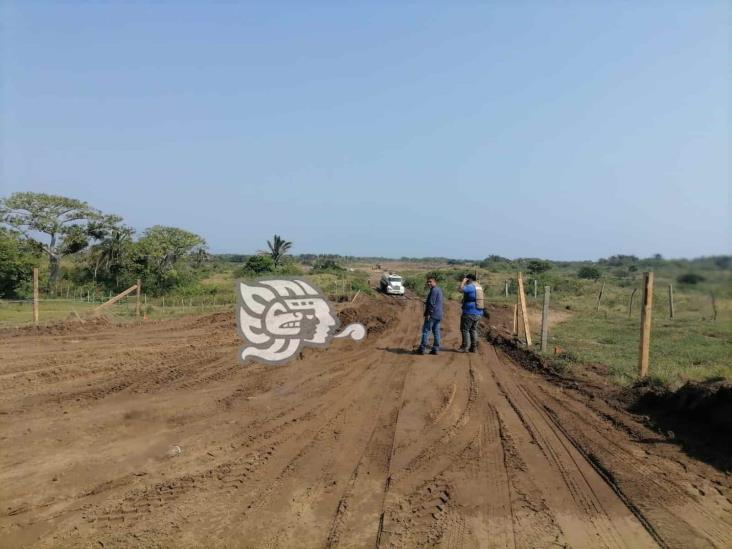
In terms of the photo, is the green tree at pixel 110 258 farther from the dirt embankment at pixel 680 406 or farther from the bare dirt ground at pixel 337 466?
the dirt embankment at pixel 680 406

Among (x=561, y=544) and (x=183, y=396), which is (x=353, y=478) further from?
(x=183, y=396)

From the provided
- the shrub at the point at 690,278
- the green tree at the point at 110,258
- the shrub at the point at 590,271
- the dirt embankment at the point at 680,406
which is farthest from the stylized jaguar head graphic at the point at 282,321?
the green tree at the point at 110,258

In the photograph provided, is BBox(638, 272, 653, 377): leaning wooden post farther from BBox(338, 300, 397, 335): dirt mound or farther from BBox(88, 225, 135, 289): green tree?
BBox(88, 225, 135, 289): green tree

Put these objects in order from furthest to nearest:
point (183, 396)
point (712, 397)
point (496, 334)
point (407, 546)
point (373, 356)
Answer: point (496, 334), point (373, 356), point (183, 396), point (712, 397), point (407, 546)

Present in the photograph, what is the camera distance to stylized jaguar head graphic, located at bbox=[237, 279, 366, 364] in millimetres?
12914

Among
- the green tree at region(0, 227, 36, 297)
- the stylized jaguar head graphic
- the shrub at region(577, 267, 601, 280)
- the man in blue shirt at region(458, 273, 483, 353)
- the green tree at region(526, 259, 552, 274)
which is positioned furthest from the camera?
the green tree at region(526, 259, 552, 274)

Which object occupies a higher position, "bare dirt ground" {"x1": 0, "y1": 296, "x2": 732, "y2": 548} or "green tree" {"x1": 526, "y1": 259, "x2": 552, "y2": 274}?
"green tree" {"x1": 526, "y1": 259, "x2": 552, "y2": 274}

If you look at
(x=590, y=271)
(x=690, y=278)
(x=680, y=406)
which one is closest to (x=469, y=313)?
(x=590, y=271)

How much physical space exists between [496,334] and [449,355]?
4.09 metres

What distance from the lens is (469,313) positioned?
11.8 meters

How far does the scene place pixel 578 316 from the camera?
22219mm

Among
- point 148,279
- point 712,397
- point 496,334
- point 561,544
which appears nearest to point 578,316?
point 496,334

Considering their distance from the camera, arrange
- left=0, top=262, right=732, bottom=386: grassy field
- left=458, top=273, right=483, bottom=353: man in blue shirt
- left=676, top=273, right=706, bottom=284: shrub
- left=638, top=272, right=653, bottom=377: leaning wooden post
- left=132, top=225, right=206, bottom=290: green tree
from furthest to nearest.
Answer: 1. left=132, top=225, right=206, bottom=290: green tree
2. left=458, top=273, right=483, bottom=353: man in blue shirt
3. left=638, top=272, right=653, bottom=377: leaning wooden post
4. left=0, top=262, right=732, bottom=386: grassy field
5. left=676, top=273, right=706, bottom=284: shrub

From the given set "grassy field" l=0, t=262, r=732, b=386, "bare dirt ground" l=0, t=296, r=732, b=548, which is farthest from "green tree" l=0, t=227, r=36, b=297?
"bare dirt ground" l=0, t=296, r=732, b=548
